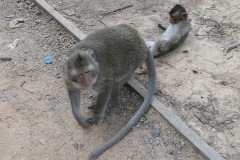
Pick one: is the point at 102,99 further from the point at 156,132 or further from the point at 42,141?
the point at 42,141

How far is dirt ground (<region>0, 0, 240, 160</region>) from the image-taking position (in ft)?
16.1

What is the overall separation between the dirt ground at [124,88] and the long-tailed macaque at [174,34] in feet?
0.40

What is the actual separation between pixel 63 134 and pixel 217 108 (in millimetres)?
2085

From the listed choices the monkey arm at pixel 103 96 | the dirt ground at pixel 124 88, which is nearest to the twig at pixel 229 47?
the dirt ground at pixel 124 88

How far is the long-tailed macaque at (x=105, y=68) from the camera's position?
4551mm

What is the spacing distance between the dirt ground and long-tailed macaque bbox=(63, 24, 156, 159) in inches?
5.7

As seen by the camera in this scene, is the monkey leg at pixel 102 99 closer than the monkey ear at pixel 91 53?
No

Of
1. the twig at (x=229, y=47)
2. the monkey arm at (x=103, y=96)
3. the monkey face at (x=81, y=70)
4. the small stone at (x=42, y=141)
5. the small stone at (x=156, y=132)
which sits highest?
the monkey face at (x=81, y=70)

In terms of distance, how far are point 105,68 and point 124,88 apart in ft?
3.11

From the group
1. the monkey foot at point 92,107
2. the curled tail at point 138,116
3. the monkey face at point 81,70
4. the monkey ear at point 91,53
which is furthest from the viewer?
the monkey foot at point 92,107

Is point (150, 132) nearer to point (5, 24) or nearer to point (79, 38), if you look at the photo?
point (79, 38)

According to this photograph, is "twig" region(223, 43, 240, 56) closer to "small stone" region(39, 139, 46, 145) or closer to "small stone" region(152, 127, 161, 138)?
"small stone" region(152, 127, 161, 138)

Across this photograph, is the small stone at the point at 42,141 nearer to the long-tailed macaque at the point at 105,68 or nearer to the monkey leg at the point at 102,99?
the long-tailed macaque at the point at 105,68

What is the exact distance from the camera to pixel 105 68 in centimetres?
491
